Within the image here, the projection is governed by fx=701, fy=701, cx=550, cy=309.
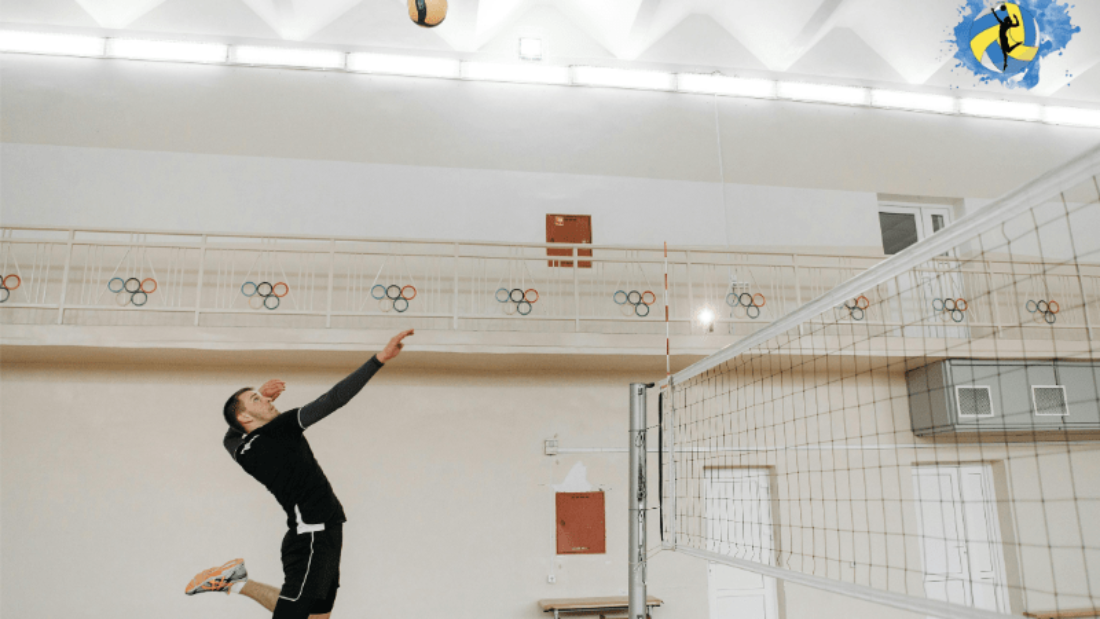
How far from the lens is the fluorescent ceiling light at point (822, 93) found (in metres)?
10.5

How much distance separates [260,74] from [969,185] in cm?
1019

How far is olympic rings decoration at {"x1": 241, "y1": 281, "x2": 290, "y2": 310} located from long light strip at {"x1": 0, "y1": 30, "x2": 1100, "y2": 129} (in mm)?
3152

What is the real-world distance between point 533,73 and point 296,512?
296 inches

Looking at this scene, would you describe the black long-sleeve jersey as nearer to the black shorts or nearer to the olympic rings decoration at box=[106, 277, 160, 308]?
the black shorts

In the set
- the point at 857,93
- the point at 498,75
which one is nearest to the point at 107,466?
the point at 498,75

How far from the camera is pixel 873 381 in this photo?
9.07 metres

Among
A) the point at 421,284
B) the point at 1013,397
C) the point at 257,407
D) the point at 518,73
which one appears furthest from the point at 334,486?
the point at 1013,397

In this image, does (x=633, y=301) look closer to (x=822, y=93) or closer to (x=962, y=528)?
(x=822, y=93)

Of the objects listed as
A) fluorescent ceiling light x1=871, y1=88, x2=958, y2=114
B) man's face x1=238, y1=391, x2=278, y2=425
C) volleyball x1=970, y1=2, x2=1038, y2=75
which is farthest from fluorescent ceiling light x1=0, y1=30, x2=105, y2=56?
volleyball x1=970, y1=2, x2=1038, y2=75

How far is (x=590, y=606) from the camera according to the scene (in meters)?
7.45

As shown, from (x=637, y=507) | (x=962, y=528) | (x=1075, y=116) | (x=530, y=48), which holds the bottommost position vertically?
(x=962, y=528)

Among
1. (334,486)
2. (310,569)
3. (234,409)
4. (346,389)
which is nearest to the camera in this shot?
(346,389)

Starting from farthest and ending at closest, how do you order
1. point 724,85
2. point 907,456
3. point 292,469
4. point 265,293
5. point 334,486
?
point 724,85 → point 907,456 → point 265,293 → point 334,486 → point 292,469

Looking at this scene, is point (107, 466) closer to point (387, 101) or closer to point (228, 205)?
point (228, 205)
